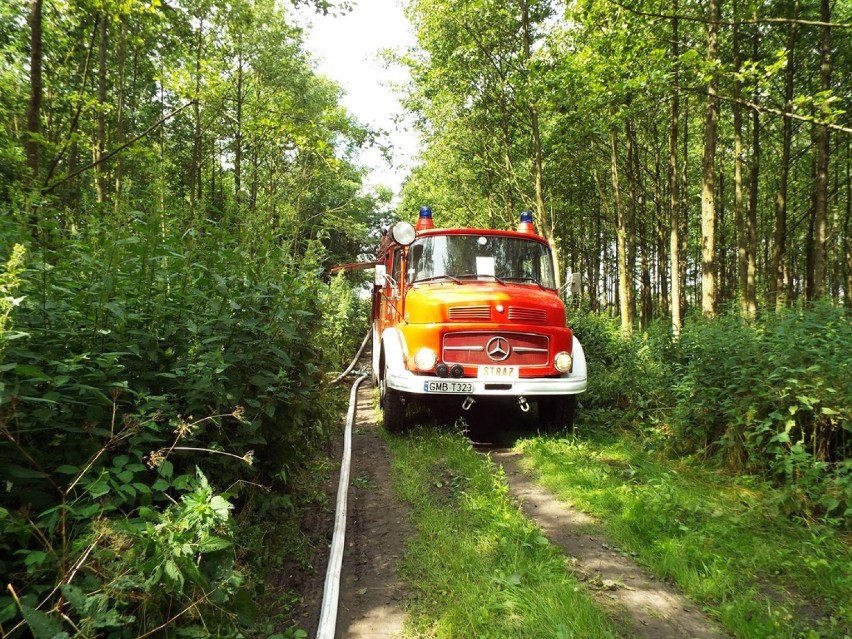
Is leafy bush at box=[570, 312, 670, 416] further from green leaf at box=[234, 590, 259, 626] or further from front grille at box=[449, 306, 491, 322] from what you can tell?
green leaf at box=[234, 590, 259, 626]

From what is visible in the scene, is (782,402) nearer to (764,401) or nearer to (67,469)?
(764,401)

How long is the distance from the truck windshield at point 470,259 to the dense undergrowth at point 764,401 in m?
2.12

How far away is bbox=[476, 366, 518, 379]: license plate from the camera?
5.76 metres

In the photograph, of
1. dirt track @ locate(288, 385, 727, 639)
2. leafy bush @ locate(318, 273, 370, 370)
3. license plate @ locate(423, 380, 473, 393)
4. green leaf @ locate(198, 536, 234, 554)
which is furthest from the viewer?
leafy bush @ locate(318, 273, 370, 370)

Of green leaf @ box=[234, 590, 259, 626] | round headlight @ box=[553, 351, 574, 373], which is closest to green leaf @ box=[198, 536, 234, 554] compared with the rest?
green leaf @ box=[234, 590, 259, 626]

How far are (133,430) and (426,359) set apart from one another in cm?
384

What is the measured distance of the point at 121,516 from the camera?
7.32ft

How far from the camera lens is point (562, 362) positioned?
602cm

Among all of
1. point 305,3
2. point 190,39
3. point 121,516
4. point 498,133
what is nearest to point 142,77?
point 190,39

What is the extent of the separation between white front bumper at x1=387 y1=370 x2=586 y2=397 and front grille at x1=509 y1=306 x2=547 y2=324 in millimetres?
723

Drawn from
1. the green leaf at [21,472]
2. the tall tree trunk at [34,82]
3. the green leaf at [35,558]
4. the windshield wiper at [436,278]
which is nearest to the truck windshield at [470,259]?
the windshield wiper at [436,278]

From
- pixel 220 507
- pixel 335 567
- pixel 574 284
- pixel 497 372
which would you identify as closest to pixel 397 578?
pixel 335 567

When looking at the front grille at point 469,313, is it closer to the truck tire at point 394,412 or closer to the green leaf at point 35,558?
the truck tire at point 394,412

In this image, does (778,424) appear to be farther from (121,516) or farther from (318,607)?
(121,516)
